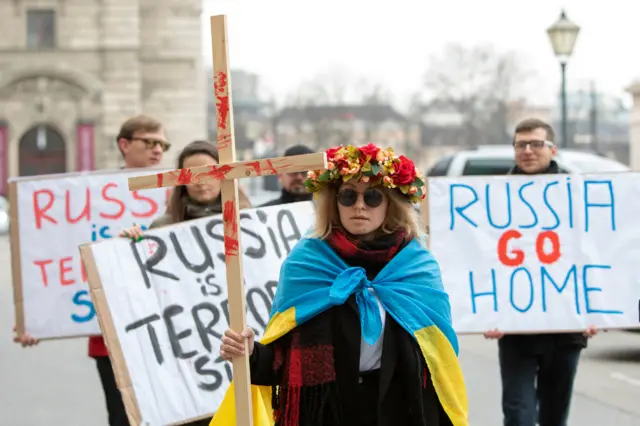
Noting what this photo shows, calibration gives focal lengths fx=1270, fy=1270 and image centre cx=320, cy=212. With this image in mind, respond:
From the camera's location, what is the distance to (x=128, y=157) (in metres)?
7.12

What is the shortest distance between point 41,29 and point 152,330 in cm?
5646

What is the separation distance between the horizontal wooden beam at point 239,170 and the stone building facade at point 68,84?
5532 centimetres

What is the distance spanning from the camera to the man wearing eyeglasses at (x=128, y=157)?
6.53 m

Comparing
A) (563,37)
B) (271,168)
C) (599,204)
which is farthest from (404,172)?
(563,37)

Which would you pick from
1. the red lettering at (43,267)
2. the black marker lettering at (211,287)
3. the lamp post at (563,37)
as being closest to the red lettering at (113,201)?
the red lettering at (43,267)

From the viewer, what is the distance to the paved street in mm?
9375

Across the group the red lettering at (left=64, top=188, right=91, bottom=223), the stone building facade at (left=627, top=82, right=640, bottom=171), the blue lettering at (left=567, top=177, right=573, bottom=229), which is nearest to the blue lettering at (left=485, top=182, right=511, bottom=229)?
the blue lettering at (left=567, top=177, right=573, bottom=229)

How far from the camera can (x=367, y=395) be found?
4180 mm

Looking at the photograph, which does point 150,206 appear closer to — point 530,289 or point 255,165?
point 530,289

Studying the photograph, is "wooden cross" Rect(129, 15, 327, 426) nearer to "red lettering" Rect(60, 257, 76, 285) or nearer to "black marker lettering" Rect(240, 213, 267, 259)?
"black marker lettering" Rect(240, 213, 267, 259)

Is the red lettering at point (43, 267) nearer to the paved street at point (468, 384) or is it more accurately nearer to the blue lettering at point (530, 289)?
the paved street at point (468, 384)

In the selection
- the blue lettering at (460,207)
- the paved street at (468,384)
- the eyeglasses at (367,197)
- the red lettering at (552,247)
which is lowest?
the paved street at (468,384)

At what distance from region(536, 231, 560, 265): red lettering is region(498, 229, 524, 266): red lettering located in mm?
102

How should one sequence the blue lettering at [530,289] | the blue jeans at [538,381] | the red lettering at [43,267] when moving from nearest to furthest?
the blue jeans at [538,381], the blue lettering at [530,289], the red lettering at [43,267]
